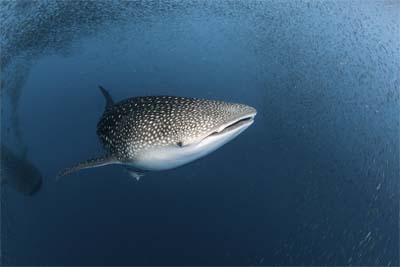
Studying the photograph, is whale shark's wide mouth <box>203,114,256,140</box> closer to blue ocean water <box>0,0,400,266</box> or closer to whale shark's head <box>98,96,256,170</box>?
whale shark's head <box>98,96,256,170</box>

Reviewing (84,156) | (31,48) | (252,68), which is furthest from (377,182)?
(31,48)

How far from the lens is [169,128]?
4336 mm

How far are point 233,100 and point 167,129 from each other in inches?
301

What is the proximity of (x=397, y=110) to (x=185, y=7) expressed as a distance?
1248cm

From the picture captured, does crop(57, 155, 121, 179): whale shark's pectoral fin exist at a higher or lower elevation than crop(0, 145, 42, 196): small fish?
higher

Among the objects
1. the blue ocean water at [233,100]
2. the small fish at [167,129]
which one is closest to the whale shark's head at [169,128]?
the small fish at [167,129]

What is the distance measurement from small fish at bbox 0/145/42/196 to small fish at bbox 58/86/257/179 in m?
4.38

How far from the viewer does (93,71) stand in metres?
13.3

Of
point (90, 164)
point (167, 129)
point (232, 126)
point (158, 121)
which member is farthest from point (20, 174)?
point (232, 126)

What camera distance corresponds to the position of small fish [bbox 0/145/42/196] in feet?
27.9

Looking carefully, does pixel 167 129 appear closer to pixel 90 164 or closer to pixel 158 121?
pixel 158 121

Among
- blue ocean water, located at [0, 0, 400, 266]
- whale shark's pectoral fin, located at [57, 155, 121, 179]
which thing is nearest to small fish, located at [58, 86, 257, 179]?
whale shark's pectoral fin, located at [57, 155, 121, 179]

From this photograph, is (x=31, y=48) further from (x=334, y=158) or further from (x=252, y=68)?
(x=334, y=158)

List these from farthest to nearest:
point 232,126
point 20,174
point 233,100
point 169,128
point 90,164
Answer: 1. point 233,100
2. point 20,174
3. point 90,164
4. point 169,128
5. point 232,126
